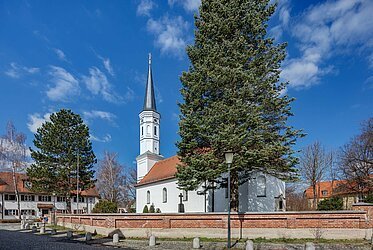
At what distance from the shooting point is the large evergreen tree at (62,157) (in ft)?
121

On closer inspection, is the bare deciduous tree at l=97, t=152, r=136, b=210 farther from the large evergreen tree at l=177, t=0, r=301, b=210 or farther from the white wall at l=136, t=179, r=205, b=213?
the large evergreen tree at l=177, t=0, r=301, b=210

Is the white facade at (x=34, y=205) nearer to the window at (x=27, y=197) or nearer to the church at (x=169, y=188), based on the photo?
the window at (x=27, y=197)

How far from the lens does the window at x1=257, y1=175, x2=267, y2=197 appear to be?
89.6ft

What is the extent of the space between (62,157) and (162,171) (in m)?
12.5

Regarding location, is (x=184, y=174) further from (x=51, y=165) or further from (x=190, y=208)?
(x=51, y=165)

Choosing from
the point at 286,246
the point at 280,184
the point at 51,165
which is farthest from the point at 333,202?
the point at 51,165

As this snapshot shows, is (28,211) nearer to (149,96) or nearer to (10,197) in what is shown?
(10,197)

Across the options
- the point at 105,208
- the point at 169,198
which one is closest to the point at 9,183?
the point at 105,208

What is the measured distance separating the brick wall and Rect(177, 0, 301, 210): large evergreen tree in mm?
2071

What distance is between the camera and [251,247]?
42.9ft

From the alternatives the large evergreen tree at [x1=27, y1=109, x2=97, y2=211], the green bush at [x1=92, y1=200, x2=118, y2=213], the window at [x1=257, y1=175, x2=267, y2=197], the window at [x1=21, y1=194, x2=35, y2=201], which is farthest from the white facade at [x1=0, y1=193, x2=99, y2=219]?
the window at [x1=257, y1=175, x2=267, y2=197]

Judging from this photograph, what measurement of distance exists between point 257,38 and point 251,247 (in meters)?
13.1

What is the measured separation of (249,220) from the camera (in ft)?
56.5

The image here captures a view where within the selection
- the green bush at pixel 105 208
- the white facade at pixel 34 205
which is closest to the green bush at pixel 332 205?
the green bush at pixel 105 208
